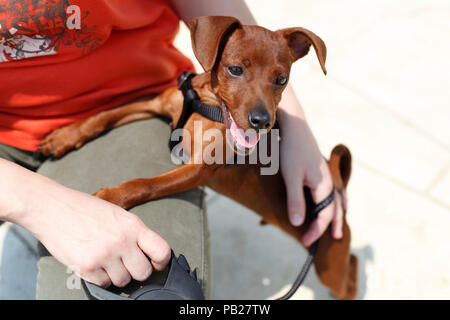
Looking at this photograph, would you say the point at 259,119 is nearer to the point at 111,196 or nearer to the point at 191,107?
the point at 191,107

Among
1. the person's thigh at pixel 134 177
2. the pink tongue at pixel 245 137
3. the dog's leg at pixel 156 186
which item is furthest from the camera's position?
the pink tongue at pixel 245 137

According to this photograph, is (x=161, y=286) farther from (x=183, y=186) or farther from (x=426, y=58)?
(x=426, y=58)

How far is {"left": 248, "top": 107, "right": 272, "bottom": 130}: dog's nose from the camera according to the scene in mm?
1524

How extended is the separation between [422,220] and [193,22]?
7.23 ft

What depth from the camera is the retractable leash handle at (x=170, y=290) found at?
1.20m

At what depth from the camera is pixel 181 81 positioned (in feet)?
5.89

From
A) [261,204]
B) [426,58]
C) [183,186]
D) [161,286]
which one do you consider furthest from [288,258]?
[426,58]

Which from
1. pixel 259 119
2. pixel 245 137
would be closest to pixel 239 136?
pixel 245 137

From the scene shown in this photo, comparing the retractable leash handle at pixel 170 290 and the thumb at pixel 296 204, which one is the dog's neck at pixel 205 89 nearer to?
the thumb at pixel 296 204

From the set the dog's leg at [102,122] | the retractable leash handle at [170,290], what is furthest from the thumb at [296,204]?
the retractable leash handle at [170,290]

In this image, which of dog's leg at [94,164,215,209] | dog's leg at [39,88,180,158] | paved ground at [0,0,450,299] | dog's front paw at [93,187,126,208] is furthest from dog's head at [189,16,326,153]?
paved ground at [0,0,450,299]

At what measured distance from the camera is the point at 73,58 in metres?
1.55

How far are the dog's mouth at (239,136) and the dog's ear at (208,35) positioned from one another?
218mm
